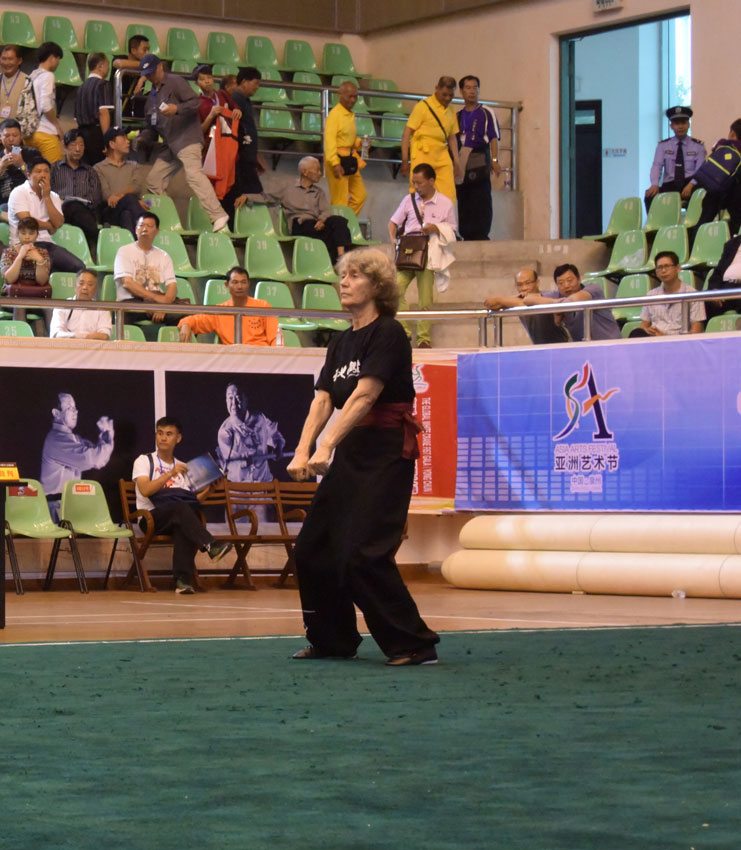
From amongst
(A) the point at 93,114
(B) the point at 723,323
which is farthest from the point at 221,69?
(B) the point at 723,323

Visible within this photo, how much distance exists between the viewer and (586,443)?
1192cm

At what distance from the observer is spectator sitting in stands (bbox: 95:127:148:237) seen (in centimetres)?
1536

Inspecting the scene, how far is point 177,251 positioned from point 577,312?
4.34 meters

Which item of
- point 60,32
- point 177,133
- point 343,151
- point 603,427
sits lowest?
point 603,427

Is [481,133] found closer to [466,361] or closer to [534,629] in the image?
[466,361]

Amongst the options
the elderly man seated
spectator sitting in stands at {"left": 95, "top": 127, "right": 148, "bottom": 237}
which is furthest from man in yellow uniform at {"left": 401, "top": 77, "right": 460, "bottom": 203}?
spectator sitting in stands at {"left": 95, "top": 127, "right": 148, "bottom": 237}

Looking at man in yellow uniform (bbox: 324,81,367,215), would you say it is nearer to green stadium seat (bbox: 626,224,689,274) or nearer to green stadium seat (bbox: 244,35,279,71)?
green stadium seat (bbox: 244,35,279,71)

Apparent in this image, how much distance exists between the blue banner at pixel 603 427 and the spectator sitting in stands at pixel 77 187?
4.15 m

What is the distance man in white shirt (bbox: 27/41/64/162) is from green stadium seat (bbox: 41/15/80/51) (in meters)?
3.45

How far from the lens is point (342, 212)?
17656mm

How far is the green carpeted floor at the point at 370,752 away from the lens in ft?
10.8

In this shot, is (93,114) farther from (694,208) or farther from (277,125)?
(694,208)

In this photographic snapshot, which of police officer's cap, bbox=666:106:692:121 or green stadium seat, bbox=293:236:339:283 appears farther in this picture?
police officer's cap, bbox=666:106:692:121

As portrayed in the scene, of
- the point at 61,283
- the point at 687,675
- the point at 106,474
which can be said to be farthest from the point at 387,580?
the point at 61,283
